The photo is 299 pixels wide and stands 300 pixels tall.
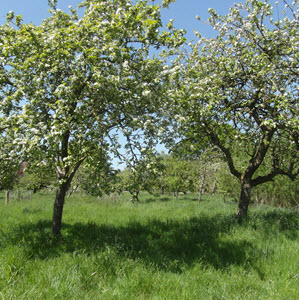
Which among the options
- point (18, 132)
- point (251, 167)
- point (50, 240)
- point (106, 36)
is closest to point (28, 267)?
point (50, 240)

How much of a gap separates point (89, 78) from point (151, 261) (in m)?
5.37

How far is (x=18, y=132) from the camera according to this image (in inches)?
226

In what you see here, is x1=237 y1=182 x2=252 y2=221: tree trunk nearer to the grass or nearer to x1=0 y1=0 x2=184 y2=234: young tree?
the grass

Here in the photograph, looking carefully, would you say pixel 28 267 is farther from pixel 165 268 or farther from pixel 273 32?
pixel 273 32

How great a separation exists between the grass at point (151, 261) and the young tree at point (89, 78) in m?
2.17

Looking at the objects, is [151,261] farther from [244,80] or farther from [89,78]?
[244,80]

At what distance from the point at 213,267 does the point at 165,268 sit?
4.09 ft

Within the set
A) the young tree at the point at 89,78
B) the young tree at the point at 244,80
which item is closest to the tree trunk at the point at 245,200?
the young tree at the point at 244,80

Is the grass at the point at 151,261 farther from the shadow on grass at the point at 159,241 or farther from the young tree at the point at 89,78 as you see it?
the young tree at the point at 89,78

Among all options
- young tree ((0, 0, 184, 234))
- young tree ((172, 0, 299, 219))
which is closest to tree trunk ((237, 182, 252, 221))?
young tree ((172, 0, 299, 219))

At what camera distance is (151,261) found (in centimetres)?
643

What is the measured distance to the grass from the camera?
4809 millimetres

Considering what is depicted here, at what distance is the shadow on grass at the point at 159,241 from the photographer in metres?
6.62

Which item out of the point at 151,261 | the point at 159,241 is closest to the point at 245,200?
the point at 159,241
